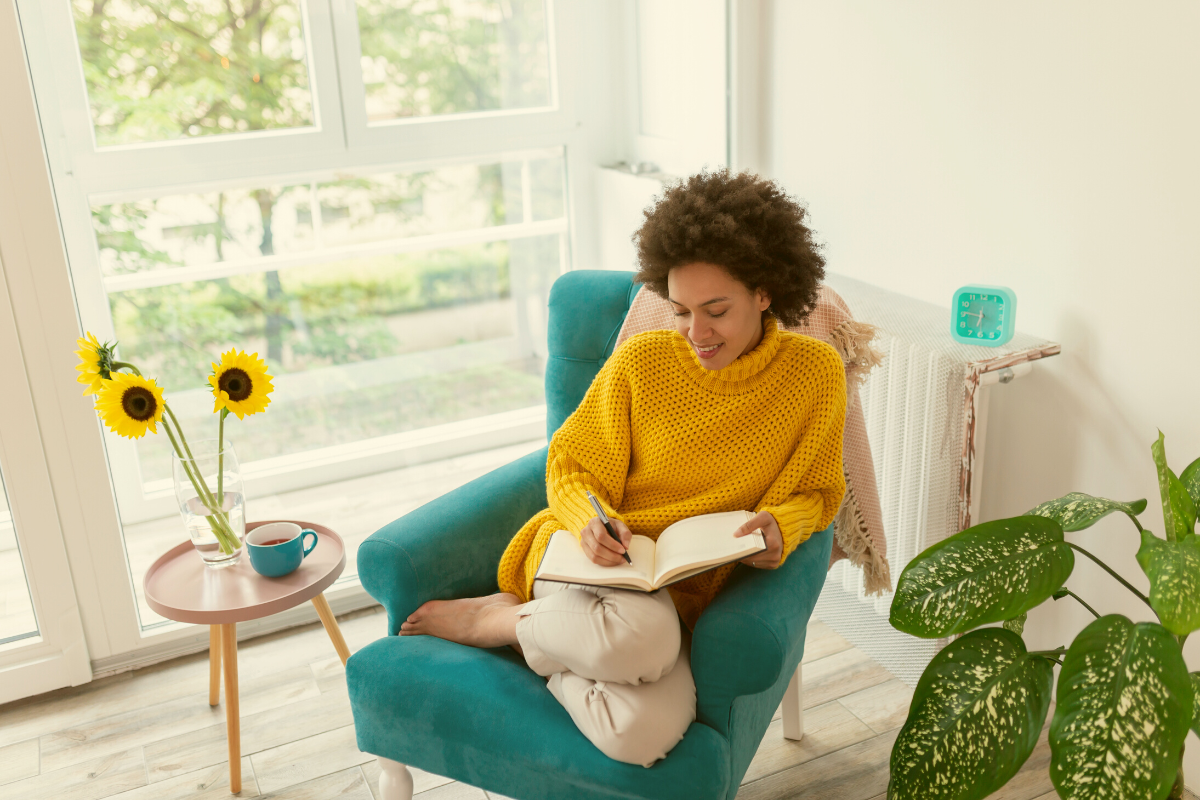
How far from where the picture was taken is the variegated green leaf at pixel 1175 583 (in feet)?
3.46

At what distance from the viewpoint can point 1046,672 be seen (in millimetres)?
1260

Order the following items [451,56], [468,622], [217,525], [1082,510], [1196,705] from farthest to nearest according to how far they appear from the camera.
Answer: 1. [451,56]
2. [217,525]
3. [468,622]
4. [1082,510]
5. [1196,705]

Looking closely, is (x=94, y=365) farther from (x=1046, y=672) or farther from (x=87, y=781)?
(x=1046, y=672)

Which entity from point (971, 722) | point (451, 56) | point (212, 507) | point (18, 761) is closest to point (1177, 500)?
point (971, 722)

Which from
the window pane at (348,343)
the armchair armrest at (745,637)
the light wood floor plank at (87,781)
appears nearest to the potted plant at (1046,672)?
the armchair armrest at (745,637)

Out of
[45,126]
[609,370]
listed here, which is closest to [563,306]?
[609,370]

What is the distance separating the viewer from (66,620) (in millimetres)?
2053

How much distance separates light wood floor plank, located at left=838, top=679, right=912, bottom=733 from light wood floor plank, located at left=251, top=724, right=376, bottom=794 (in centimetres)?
99

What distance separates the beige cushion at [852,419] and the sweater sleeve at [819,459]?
0.47 ft

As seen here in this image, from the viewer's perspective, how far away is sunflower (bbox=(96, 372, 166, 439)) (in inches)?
61.0

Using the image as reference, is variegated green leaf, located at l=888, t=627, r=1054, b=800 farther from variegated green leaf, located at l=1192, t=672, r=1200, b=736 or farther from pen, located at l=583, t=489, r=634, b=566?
pen, located at l=583, t=489, r=634, b=566

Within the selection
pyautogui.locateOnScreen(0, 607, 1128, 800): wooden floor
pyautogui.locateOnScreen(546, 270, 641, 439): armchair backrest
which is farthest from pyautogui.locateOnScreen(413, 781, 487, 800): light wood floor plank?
pyautogui.locateOnScreen(546, 270, 641, 439): armchair backrest

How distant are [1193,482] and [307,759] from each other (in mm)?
1616

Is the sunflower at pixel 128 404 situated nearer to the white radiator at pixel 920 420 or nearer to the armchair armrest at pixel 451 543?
the armchair armrest at pixel 451 543
